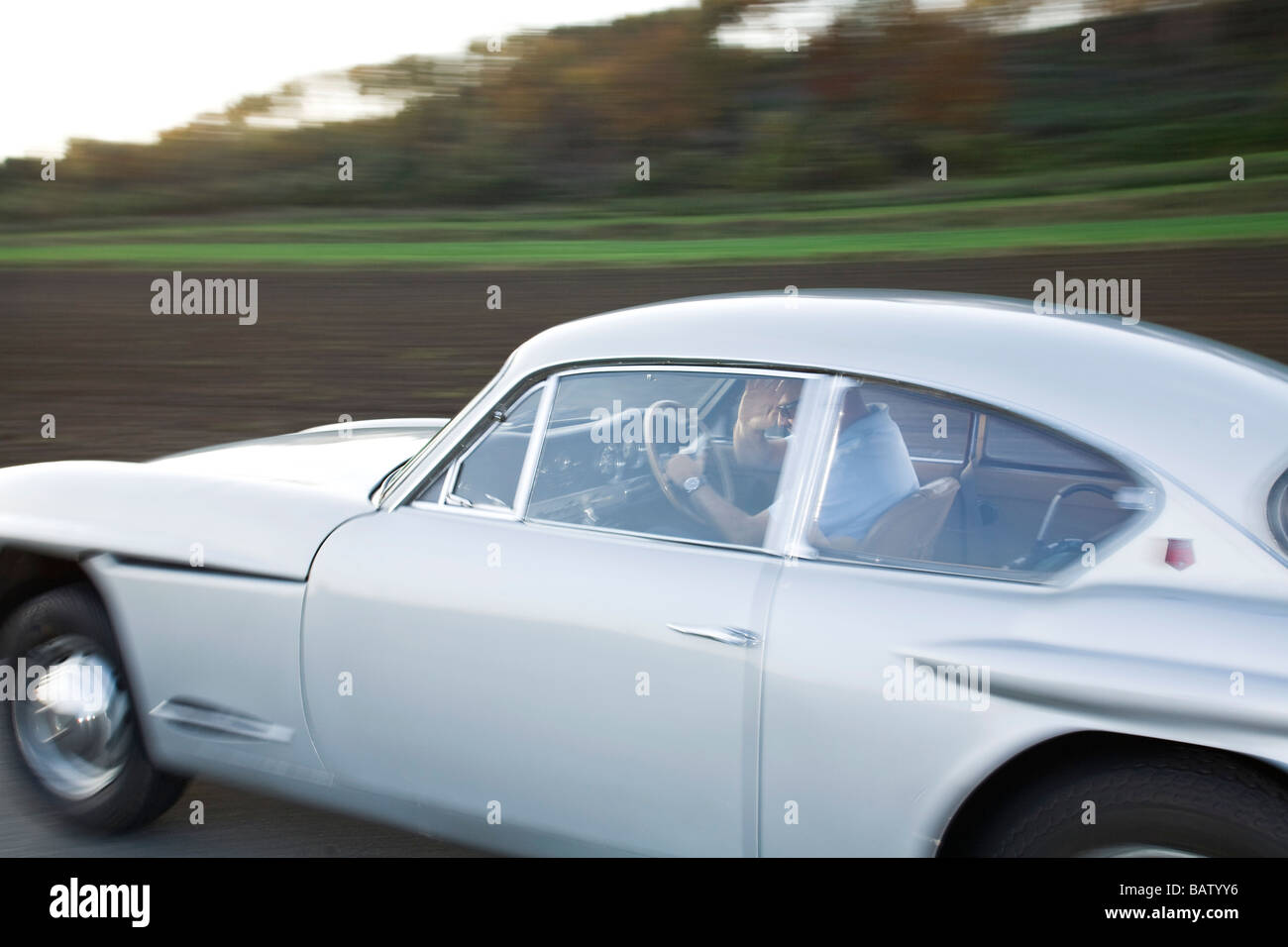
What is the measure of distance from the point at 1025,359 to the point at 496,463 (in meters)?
1.23

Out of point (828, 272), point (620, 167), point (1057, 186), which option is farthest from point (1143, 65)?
point (828, 272)

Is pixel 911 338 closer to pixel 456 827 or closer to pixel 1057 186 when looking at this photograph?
pixel 456 827

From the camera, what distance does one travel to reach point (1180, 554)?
2.03 meters

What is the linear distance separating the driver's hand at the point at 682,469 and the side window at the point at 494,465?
34cm

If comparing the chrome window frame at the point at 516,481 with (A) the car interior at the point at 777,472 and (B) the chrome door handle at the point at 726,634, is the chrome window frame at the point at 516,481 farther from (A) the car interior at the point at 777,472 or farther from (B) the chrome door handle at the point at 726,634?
(B) the chrome door handle at the point at 726,634

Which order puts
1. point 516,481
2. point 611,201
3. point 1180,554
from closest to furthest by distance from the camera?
point 1180,554 → point 516,481 → point 611,201

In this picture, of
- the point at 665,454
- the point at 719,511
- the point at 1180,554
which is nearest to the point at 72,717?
the point at 665,454

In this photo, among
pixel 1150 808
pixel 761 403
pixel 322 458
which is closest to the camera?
pixel 1150 808

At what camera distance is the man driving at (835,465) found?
235 cm

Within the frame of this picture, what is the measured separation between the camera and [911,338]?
7.80 feet

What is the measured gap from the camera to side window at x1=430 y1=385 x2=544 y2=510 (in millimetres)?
2764

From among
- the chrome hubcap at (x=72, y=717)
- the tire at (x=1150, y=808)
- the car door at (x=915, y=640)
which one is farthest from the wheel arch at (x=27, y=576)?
the tire at (x=1150, y=808)

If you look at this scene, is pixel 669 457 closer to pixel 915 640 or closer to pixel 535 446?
pixel 535 446
